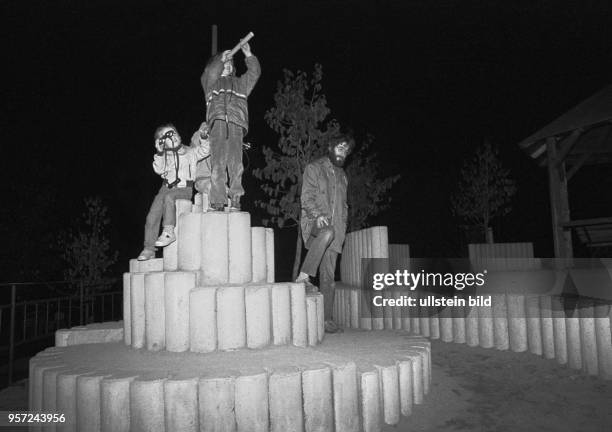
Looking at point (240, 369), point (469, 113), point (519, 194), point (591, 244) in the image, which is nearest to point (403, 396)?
point (240, 369)

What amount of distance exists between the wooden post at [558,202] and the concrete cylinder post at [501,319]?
8.81 feet

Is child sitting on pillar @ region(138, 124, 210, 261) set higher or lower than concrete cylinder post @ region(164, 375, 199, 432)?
higher

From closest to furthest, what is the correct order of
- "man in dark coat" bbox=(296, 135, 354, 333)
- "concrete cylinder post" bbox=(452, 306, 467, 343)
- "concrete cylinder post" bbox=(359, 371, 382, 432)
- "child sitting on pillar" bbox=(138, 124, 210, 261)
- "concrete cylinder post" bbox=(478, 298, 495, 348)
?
1. "concrete cylinder post" bbox=(359, 371, 382, 432)
2. "man in dark coat" bbox=(296, 135, 354, 333)
3. "child sitting on pillar" bbox=(138, 124, 210, 261)
4. "concrete cylinder post" bbox=(478, 298, 495, 348)
5. "concrete cylinder post" bbox=(452, 306, 467, 343)

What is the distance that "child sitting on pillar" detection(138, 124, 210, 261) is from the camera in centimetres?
509

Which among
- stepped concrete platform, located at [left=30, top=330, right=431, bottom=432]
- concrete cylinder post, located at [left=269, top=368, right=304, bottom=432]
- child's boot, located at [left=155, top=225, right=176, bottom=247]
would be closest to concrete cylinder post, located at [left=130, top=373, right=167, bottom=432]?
stepped concrete platform, located at [left=30, top=330, right=431, bottom=432]

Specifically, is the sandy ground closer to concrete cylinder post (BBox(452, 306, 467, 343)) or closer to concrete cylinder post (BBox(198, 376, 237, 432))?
concrete cylinder post (BBox(452, 306, 467, 343))

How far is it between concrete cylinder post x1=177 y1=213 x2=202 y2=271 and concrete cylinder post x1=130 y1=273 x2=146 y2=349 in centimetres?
43

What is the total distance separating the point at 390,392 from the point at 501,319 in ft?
9.44

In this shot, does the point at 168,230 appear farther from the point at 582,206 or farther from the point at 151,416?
the point at 582,206

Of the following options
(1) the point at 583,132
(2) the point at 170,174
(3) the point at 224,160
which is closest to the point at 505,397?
(3) the point at 224,160

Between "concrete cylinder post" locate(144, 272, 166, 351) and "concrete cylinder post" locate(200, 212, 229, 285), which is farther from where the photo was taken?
"concrete cylinder post" locate(200, 212, 229, 285)

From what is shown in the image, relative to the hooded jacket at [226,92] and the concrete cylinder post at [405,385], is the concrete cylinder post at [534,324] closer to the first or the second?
the concrete cylinder post at [405,385]

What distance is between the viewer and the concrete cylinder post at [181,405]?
2814mm

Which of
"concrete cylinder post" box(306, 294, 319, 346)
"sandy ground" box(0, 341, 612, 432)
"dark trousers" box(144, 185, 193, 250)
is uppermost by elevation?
"dark trousers" box(144, 185, 193, 250)
